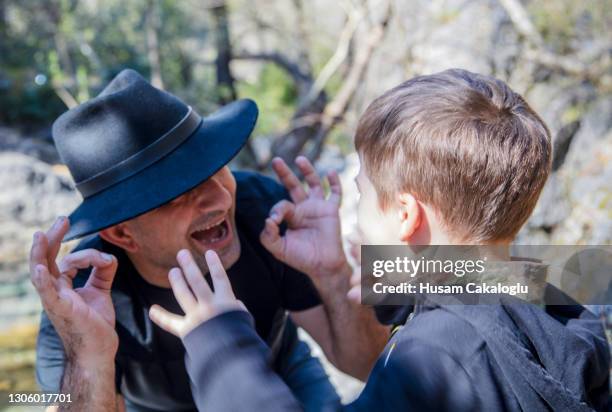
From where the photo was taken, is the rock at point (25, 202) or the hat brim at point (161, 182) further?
the rock at point (25, 202)

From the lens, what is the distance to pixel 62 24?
11008 millimetres

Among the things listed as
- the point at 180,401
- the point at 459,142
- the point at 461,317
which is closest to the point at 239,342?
the point at 461,317

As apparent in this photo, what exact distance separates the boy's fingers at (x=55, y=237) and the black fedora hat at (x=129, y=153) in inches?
6.0

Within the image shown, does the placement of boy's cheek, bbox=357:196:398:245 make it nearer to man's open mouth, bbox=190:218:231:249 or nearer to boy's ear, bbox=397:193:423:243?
boy's ear, bbox=397:193:423:243

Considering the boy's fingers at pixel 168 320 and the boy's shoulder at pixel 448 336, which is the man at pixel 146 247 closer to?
the boy's fingers at pixel 168 320

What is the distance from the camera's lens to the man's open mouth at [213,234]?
170 centimetres

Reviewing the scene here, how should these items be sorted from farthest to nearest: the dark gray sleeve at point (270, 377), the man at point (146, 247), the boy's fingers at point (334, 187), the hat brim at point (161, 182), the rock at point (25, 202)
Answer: the rock at point (25, 202), the boy's fingers at point (334, 187), the hat brim at point (161, 182), the man at point (146, 247), the dark gray sleeve at point (270, 377)

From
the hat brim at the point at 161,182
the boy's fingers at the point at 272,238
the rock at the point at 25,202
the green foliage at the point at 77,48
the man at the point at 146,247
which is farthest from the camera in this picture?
the green foliage at the point at 77,48

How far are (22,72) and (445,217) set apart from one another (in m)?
12.0

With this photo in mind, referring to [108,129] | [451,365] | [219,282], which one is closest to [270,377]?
[219,282]

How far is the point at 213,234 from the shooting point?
1.75 m

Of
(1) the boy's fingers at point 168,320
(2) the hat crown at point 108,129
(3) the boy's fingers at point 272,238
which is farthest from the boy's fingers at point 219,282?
(2) the hat crown at point 108,129

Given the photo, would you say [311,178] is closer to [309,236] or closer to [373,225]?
[309,236]

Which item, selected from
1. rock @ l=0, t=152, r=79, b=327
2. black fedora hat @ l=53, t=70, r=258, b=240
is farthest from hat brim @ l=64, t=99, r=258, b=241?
rock @ l=0, t=152, r=79, b=327
